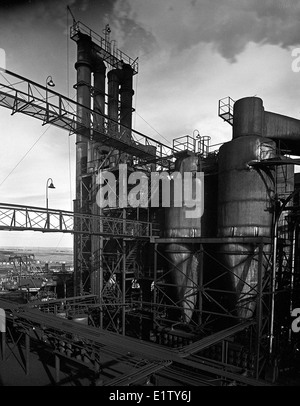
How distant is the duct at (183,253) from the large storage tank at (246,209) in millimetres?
2287

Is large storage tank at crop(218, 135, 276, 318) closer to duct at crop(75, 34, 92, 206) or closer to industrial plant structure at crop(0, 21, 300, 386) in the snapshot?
industrial plant structure at crop(0, 21, 300, 386)

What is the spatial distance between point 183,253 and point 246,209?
14.3 ft

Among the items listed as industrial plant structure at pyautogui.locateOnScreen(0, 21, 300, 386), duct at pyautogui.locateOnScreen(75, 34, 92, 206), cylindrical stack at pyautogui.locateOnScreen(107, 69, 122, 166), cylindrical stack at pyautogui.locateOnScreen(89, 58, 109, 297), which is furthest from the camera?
cylindrical stack at pyautogui.locateOnScreen(107, 69, 122, 166)

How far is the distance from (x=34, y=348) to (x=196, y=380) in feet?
31.0

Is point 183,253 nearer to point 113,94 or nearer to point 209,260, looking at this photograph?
point 209,260

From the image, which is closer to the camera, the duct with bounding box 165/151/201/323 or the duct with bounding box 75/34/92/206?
the duct with bounding box 165/151/201/323

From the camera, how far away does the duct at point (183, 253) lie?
14627 millimetres

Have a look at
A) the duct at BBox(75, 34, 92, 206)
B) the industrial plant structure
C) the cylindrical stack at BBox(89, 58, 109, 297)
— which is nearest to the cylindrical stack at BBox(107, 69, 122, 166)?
the cylindrical stack at BBox(89, 58, 109, 297)

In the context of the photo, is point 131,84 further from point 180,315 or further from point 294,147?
point 180,315

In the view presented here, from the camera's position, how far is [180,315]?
15453 millimetres

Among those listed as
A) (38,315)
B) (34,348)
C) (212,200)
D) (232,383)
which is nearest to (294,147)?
(212,200)

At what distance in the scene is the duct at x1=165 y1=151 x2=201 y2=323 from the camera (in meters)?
14.6

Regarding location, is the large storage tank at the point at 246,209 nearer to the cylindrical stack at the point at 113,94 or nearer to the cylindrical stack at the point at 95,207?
the cylindrical stack at the point at 95,207

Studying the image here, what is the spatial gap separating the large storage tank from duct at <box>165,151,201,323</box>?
2.29m
